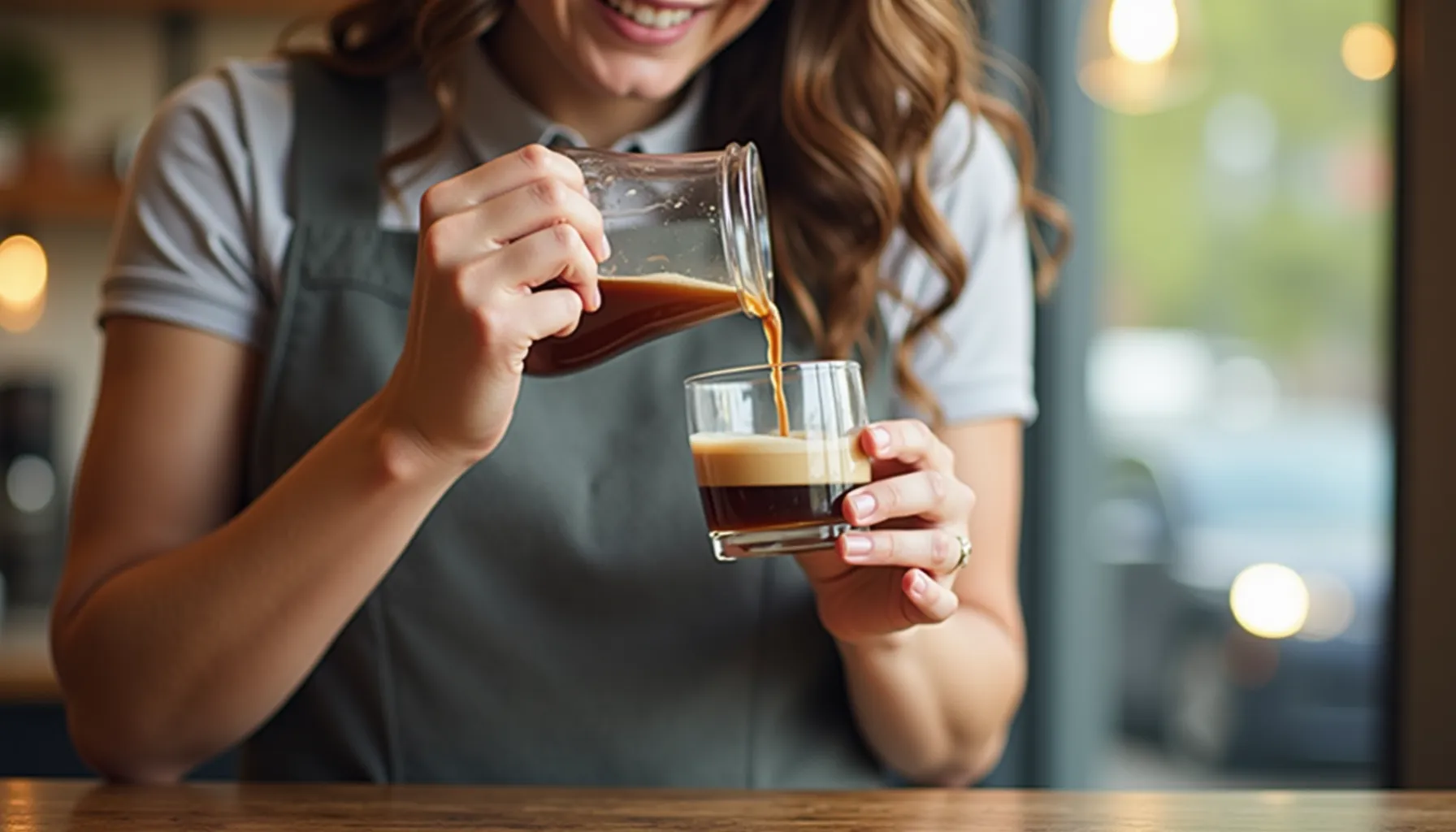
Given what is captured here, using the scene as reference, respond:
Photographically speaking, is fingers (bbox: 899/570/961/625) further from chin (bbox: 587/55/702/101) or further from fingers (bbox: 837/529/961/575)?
chin (bbox: 587/55/702/101)

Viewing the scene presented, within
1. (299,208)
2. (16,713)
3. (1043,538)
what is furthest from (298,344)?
(16,713)

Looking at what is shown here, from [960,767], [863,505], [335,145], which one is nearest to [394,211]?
[335,145]

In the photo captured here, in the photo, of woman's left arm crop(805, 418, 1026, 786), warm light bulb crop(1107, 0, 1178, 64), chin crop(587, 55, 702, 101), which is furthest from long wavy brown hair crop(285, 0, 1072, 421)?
warm light bulb crop(1107, 0, 1178, 64)

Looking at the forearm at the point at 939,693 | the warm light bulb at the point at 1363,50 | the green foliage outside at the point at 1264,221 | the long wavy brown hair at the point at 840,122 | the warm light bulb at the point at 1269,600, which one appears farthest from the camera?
the warm light bulb at the point at 1269,600

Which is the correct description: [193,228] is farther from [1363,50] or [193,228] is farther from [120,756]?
[1363,50]

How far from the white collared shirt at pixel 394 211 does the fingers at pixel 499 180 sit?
450 mm

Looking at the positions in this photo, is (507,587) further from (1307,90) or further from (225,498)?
(1307,90)

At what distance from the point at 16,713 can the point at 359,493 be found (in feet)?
7.13

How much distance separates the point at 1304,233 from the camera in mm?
4258

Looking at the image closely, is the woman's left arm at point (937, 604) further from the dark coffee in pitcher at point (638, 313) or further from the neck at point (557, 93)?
the neck at point (557, 93)

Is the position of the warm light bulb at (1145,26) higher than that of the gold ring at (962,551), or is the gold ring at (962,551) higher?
the warm light bulb at (1145,26)

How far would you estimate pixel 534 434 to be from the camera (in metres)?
1.51

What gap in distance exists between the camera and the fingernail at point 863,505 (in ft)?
3.70

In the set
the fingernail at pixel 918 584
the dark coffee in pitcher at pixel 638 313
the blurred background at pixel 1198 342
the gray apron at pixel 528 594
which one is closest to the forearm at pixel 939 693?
the gray apron at pixel 528 594
